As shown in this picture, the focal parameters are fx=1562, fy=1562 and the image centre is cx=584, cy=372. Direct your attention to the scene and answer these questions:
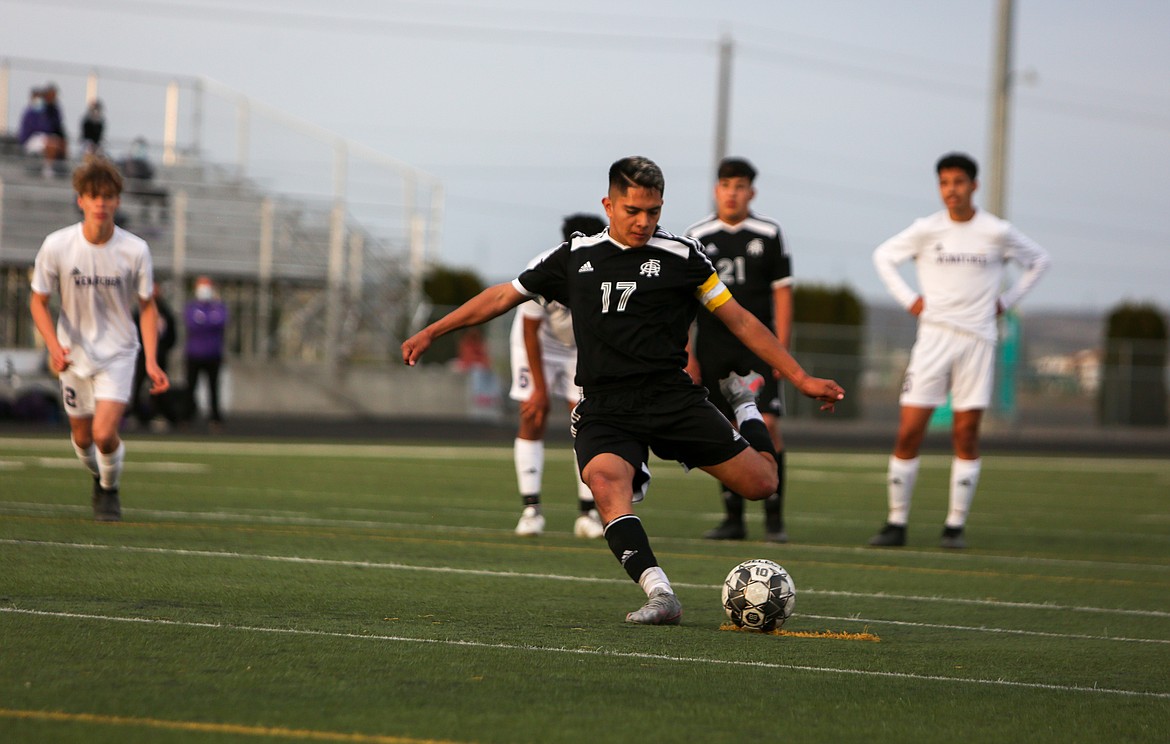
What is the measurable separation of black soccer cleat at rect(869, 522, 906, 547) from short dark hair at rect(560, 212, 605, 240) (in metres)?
2.81

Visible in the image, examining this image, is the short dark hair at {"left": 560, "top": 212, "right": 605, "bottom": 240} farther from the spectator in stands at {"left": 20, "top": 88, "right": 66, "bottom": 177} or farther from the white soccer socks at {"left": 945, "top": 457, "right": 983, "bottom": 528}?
the spectator in stands at {"left": 20, "top": 88, "right": 66, "bottom": 177}

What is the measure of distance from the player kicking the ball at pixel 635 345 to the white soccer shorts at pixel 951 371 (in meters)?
3.87

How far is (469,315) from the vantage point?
6629 millimetres

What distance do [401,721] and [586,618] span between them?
7.25ft

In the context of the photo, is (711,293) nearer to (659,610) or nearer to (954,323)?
(659,610)

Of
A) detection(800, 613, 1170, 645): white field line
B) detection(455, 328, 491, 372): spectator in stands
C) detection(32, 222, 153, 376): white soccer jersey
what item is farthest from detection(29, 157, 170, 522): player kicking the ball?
detection(455, 328, 491, 372): spectator in stands

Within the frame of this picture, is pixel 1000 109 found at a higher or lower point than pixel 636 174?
higher

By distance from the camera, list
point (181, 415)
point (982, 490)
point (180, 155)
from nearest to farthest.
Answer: point (982, 490)
point (181, 415)
point (180, 155)

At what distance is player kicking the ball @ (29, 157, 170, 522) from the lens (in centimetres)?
956

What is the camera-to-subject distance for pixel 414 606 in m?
6.60

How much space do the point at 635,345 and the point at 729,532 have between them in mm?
4145

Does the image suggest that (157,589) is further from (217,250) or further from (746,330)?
(217,250)

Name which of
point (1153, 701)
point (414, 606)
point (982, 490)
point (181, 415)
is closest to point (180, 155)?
point (181, 415)

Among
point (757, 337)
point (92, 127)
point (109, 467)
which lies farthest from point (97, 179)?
point (92, 127)
